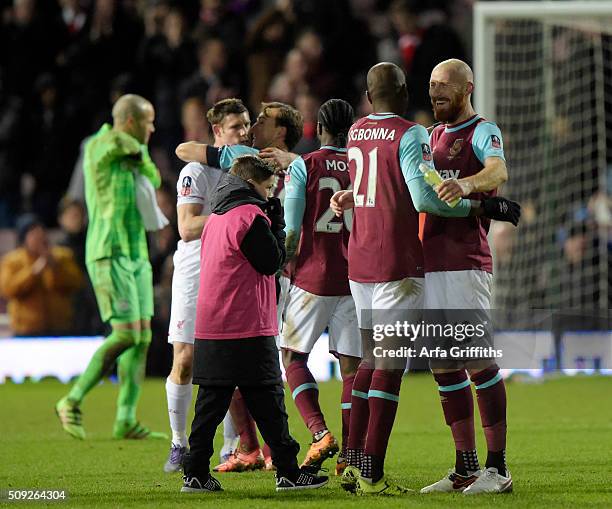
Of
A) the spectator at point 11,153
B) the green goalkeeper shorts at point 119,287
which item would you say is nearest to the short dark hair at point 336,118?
the green goalkeeper shorts at point 119,287

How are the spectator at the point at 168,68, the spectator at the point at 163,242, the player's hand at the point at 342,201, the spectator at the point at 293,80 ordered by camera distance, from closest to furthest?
the player's hand at the point at 342,201, the spectator at the point at 163,242, the spectator at the point at 293,80, the spectator at the point at 168,68

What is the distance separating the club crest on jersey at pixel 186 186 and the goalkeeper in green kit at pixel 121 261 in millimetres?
1883

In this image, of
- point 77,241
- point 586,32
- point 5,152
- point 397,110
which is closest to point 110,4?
point 5,152

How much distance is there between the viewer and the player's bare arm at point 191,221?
26.9 feet

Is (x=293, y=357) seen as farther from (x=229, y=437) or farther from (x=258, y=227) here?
(x=258, y=227)

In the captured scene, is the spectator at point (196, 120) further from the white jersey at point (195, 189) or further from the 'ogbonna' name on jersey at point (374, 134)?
the 'ogbonna' name on jersey at point (374, 134)

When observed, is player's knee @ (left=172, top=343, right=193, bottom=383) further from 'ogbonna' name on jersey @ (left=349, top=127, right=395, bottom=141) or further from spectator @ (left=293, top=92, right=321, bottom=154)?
spectator @ (left=293, top=92, right=321, bottom=154)

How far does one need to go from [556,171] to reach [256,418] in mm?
9121

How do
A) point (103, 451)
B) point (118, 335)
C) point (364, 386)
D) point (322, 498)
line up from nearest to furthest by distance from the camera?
1. point (322, 498)
2. point (364, 386)
3. point (103, 451)
4. point (118, 335)

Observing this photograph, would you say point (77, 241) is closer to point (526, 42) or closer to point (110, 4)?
point (110, 4)

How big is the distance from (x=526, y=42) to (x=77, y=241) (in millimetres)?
6095

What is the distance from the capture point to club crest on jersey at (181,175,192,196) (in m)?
8.25

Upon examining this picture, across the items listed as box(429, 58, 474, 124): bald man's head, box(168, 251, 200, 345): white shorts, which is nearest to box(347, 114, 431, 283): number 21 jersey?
box(429, 58, 474, 124): bald man's head

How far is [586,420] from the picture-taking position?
11.0 meters
